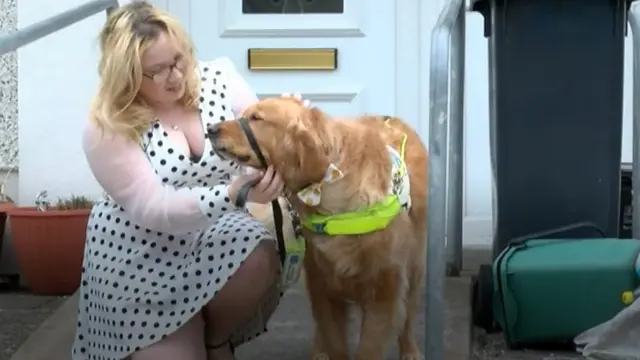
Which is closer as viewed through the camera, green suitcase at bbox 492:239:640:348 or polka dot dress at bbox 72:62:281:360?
polka dot dress at bbox 72:62:281:360

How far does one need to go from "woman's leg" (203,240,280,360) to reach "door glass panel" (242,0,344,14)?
2.15m

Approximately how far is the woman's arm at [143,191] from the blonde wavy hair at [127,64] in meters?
0.04

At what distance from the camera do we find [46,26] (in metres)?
2.81

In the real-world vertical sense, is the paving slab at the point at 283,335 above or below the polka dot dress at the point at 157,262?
below

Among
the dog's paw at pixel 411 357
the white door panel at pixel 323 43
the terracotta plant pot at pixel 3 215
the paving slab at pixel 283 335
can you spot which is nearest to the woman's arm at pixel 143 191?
the paving slab at pixel 283 335

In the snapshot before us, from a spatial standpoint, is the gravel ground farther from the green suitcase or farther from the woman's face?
the green suitcase

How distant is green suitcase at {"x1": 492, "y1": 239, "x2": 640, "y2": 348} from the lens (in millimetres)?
3262

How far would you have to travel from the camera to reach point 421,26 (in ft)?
15.8

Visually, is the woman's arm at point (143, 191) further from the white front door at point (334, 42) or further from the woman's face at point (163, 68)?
the white front door at point (334, 42)

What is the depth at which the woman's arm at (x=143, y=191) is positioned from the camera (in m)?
2.70

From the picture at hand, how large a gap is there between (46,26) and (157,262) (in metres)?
0.68

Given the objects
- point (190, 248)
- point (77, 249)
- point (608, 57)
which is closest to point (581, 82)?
point (608, 57)

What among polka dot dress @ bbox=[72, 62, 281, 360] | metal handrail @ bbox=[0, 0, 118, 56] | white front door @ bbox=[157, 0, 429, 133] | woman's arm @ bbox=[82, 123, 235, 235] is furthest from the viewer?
white front door @ bbox=[157, 0, 429, 133]

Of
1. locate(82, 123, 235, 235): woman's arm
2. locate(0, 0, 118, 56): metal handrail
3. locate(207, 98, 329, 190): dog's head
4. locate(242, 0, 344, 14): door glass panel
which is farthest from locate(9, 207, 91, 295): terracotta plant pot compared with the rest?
locate(207, 98, 329, 190): dog's head
